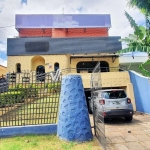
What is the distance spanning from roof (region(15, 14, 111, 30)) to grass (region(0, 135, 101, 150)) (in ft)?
77.7

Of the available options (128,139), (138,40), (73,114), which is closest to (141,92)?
(138,40)

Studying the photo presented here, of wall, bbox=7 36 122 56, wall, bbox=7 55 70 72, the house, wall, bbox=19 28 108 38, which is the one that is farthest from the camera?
wall, bbox=19 28 108 38

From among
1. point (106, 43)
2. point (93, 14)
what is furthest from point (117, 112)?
point (93, 14)

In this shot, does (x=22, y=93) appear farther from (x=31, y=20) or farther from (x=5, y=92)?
(x=31, y=20)

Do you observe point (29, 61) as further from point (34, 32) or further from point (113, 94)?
point (113, 94)

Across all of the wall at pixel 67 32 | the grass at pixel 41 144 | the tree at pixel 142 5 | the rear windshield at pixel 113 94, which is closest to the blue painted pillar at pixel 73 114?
the grass at pixel 41 144

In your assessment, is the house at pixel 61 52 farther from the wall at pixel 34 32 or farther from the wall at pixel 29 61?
the wall at pixel 34 32

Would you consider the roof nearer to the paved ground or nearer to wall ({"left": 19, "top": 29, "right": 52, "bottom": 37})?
wall ({"left": 19, "top": 29, "right": 52, "bottom": 37})

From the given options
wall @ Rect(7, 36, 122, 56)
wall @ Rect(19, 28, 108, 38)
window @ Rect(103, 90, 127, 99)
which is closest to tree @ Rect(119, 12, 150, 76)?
window @ Rect(103, 90, 127, 99)

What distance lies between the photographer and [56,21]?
90.3ft

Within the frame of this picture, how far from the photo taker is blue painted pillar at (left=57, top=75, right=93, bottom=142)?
17.2 feet

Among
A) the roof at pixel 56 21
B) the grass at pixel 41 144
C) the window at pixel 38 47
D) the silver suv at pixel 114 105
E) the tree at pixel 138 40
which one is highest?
the roof at pixel 56 21

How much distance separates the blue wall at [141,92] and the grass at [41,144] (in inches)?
256

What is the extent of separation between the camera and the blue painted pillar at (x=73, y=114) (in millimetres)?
5246
